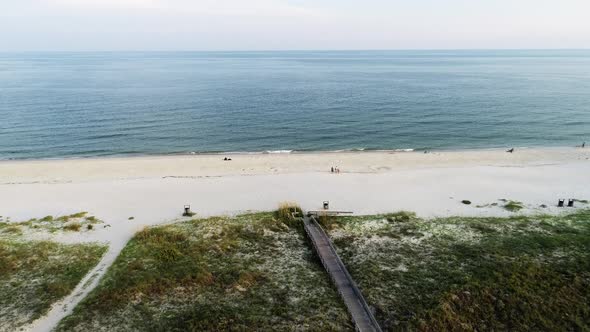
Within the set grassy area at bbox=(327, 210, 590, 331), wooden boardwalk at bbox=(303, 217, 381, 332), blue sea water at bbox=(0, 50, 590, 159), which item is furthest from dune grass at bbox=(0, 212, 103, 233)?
blue sea water at bbox=(0, 50, 590, 159)

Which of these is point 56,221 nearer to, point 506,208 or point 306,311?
point 306,311

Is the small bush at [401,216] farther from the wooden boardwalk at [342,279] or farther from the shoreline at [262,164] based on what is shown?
the shoreline at [262,164]

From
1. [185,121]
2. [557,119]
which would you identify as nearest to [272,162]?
[185,121]

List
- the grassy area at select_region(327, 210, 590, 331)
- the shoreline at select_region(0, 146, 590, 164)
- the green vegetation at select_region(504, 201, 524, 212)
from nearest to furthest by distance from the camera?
1. the grassy area at select_region(327, 210, 590, 331)
2. the green vegetation at select_region(504, 201, 524, 212)
3. the shoreline at select_region(0, 146, 590, 164)

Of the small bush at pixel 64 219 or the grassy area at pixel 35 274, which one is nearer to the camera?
the grassy area at pixel 35 274

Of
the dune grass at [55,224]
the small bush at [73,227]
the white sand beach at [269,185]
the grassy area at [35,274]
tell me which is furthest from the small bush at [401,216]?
the small bush at [73,227]

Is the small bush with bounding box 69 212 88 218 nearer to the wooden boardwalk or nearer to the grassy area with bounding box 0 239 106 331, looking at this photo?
the grassy area with bounding box 0 239 106 331
